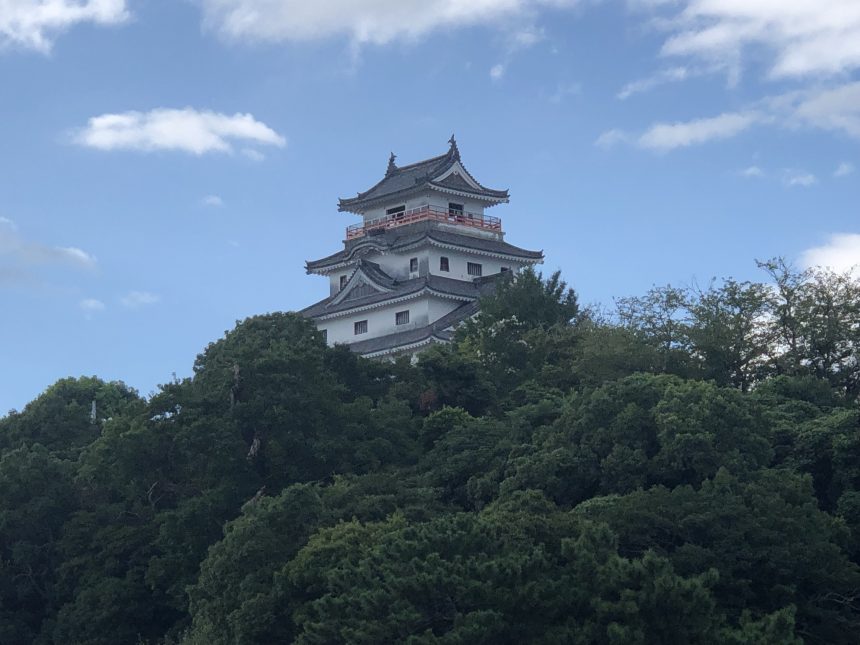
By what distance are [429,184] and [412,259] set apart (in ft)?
8.86

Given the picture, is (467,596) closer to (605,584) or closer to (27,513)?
(605,584)

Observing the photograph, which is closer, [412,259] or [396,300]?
[396,300]

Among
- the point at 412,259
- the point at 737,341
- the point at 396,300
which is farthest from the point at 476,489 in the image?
the point at 412,259

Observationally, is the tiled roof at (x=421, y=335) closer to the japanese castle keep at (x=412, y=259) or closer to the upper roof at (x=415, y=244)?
the japanese castle keep at (x=412, y=259)

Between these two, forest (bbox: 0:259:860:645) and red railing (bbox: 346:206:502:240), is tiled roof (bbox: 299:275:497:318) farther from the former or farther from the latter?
forest (bbox: 0:259:860:645)

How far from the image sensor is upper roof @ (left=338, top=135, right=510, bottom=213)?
5641 centimetres

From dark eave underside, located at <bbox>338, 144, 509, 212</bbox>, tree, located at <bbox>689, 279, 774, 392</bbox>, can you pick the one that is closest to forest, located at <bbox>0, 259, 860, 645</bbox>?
tree, located at <bbox>689, 279, 774, 392</bbox>

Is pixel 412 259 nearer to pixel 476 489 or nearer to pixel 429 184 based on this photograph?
pixel 429 184

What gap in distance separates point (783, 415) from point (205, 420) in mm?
12834

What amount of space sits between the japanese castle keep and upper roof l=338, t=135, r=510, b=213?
0.04m

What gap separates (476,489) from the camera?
34.1 m

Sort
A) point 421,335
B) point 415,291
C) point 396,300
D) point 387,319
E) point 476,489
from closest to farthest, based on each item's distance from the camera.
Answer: point 476,489 → point 421,335 → point 415,291 → point 396,300 → point 387,319

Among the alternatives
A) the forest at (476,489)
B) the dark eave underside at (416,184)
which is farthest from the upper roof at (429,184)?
the forest at (476,489)

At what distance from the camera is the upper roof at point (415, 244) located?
5484cm
